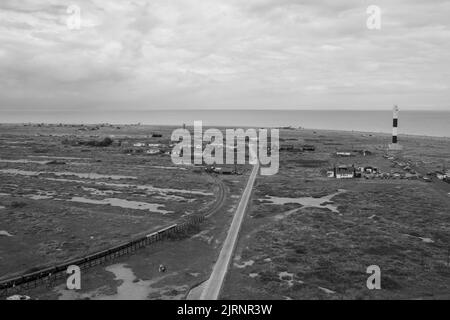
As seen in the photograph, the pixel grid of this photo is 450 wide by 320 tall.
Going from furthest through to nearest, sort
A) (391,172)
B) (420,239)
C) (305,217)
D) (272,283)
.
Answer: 1. (391,172)
2. (305,217)
3. (420,239)
4. (272,283)

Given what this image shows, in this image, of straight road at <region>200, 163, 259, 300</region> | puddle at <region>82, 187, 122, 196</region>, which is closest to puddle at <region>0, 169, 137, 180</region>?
puddle at <region>82, 187, 122, 196</region>

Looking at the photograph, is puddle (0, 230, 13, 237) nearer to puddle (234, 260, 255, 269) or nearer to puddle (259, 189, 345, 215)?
puddle (234, 260, 255, 269)

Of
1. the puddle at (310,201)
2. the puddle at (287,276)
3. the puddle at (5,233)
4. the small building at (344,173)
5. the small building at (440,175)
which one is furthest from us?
the small building at (344,173)

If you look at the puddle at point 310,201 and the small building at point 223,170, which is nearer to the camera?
the puddle at point 310,201

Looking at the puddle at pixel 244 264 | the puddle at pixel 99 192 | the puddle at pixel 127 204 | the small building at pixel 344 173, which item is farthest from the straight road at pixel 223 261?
the small building at pixel 344 173

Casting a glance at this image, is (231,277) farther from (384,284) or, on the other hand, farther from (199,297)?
(384,284)

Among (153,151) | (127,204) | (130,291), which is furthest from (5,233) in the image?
(153,151)

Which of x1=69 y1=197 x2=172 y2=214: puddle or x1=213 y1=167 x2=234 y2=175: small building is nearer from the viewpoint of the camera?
x1=69 y1=197 x2=172 y2=214: puddle

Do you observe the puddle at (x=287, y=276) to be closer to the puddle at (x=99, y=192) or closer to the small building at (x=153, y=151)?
the puddle at (x=99, y=192)

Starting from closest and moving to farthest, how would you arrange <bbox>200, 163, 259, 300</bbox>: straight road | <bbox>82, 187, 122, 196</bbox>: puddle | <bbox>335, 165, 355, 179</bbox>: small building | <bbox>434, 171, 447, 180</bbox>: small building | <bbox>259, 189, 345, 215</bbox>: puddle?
1. <bbox>200, 163, 259, 300</bbox>: straight road
2. <bbox>259, 189, 345, 215</bbox>: puddle
3. <bbox>82, 187, 122, 196</bbox>: puddle
4. <bbox>434, 171, 447, 180</bbox>: small building
5. <bbox>335, 165, 355, 179</bbox>: small building

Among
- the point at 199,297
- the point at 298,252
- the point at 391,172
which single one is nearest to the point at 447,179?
the point at 391,172
